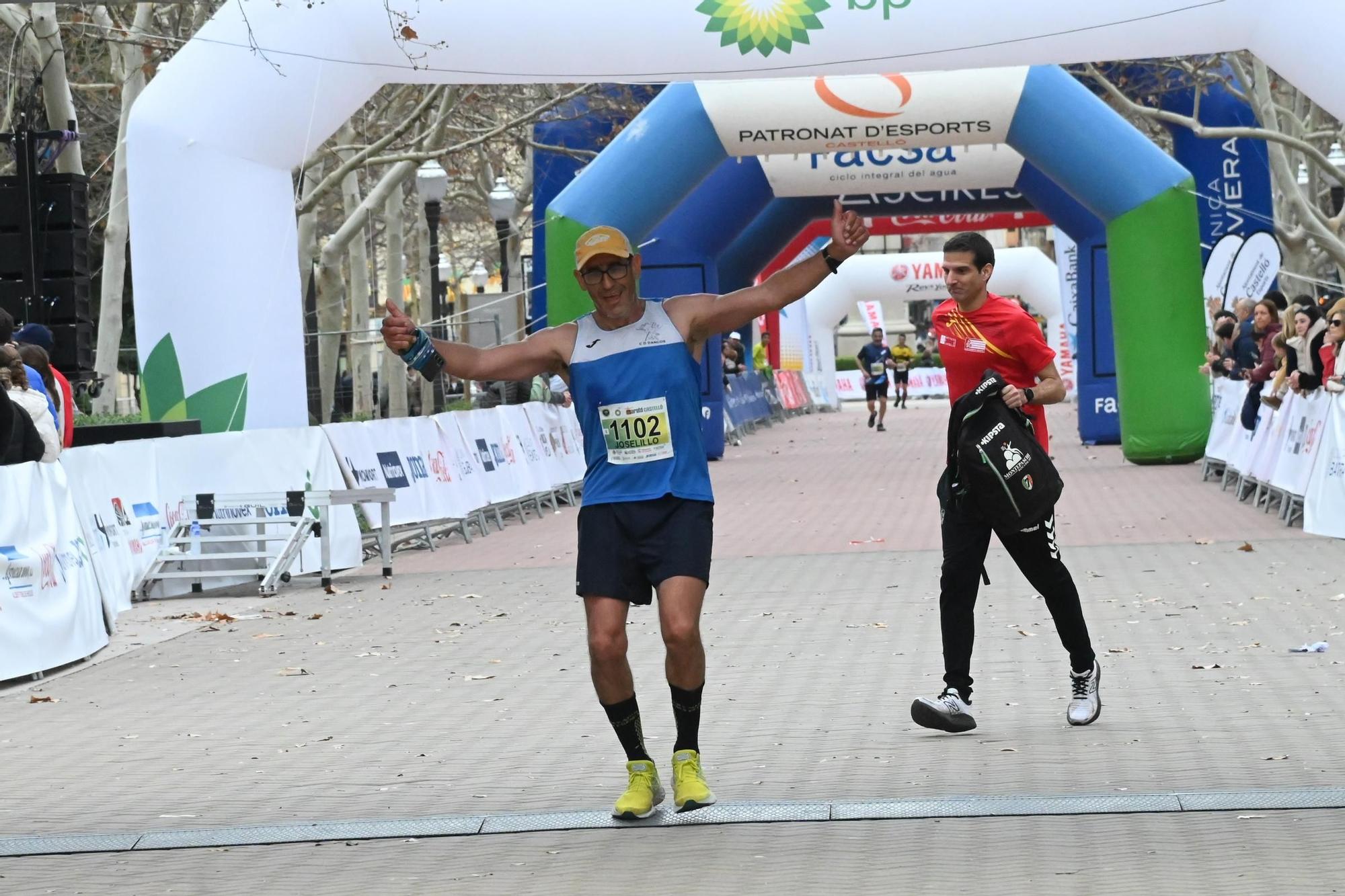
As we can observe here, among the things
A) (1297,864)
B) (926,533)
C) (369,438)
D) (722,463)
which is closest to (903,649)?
(1297,864)

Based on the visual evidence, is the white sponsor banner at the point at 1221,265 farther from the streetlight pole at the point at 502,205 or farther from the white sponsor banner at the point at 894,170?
the streetlight pole at the point at 502,205

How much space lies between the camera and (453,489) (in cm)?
1825

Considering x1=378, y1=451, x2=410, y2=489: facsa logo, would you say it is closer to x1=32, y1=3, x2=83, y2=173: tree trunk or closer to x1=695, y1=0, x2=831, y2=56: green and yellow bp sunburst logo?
x1=695, y1=0, x2=831, y2=56: green and yellow bp sunburst logo

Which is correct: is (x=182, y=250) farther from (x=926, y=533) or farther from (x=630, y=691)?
(x=630, y=691)

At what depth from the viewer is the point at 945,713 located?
7.31m

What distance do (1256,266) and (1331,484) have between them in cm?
741

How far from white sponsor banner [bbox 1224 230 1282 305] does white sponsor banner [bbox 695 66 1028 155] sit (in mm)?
2894

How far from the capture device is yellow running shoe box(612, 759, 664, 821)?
19.8 feet

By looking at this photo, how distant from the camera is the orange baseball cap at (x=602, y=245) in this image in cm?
612

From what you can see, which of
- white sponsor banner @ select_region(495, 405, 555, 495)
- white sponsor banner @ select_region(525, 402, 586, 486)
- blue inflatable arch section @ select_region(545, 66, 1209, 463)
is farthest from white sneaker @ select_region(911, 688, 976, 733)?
white sponsor banner @ select_region(525, 402, 586, 486)

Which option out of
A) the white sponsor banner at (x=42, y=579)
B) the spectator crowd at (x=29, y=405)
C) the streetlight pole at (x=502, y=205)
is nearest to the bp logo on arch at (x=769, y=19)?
the spectator crowd at (x=29, y=405)

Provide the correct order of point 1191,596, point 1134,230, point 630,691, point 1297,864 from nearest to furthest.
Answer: point 1297,864
point 630,691
point 1191,596
point 1134,230

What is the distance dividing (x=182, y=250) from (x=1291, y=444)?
344 inches

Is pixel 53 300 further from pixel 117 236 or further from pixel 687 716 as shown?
pixel 687 716
